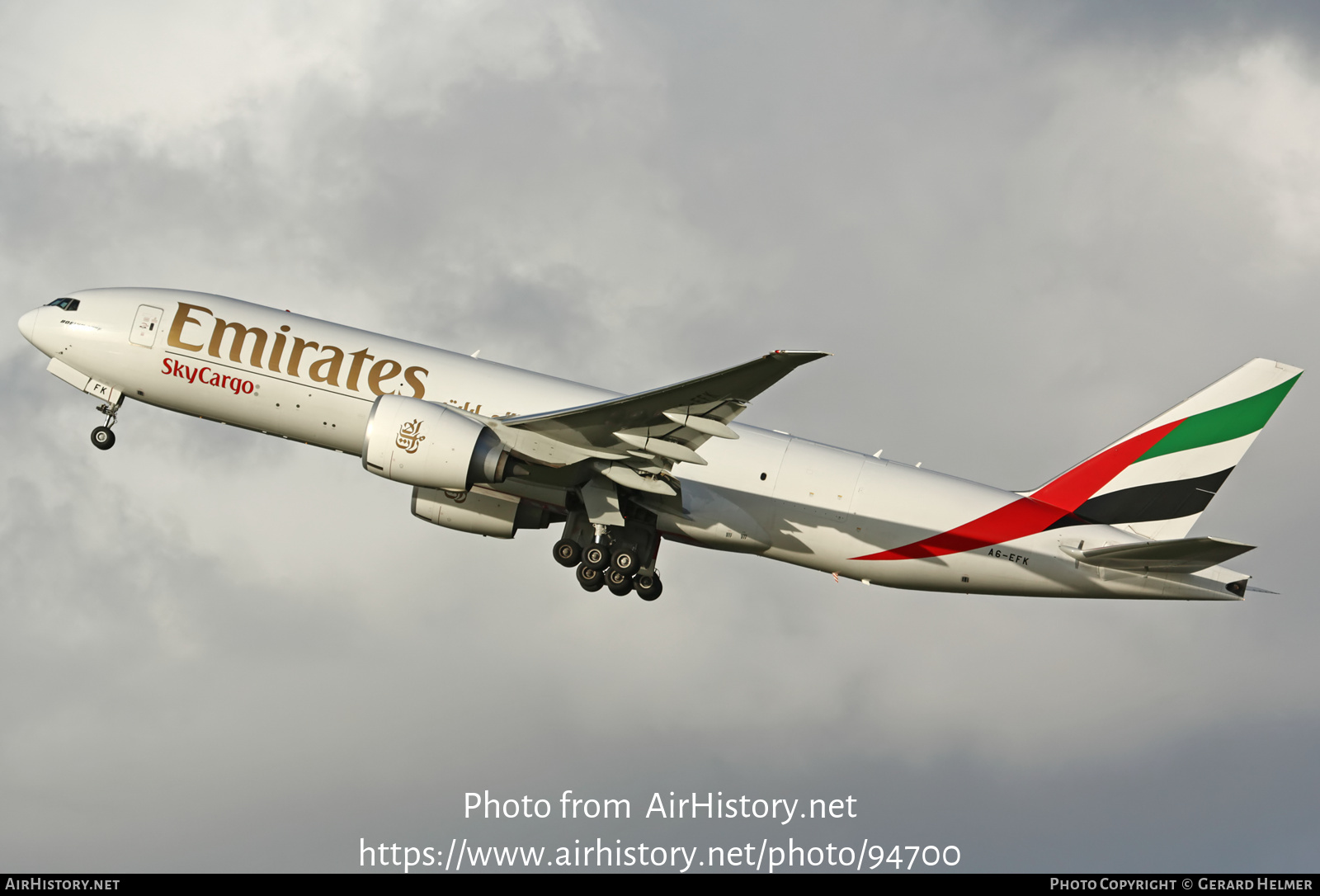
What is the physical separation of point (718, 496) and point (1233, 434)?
13858 millimetres

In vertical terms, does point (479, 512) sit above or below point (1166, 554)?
above

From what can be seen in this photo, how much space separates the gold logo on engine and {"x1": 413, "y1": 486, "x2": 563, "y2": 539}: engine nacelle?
182 inches

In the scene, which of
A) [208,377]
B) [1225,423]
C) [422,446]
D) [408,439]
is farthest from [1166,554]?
[208,377]

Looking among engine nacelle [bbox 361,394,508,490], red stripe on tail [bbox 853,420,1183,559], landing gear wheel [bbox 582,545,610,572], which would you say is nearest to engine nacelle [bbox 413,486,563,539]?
landing gear wheel [bbox 582,545,610,572]

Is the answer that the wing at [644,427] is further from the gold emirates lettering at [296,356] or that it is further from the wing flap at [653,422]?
the gold emirates lettering at [296,356]

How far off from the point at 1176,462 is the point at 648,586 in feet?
47.1

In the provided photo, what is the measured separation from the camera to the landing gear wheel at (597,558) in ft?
103

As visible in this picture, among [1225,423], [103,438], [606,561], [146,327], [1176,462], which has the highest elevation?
[1225,423]

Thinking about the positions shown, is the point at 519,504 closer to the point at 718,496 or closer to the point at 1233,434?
the point at 718,496

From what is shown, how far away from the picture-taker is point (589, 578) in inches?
1248

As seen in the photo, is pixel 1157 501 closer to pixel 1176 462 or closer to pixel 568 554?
pixel 1176 462

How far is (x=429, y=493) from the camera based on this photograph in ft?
109

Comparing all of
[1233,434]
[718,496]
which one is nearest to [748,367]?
[718,496]

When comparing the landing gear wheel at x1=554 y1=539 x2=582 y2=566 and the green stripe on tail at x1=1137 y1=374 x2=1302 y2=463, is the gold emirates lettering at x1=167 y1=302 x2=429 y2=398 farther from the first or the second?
the green stripe on tail at x1=1137 y1=374 x2=1302 y2=463
